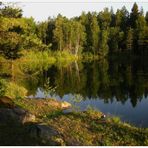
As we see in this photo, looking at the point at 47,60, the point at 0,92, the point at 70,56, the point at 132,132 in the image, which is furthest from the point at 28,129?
the point at 70,56

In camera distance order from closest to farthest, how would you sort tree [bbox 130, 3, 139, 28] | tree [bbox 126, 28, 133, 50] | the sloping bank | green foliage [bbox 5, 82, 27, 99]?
the sloping bank → green foliage [bbox 5, 82, 27, 99] → tree [bbox 126, 28, 133, 50] → tree [bbox 130, 3, 139, 28]

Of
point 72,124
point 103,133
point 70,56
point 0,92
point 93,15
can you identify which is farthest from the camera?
point 93,15

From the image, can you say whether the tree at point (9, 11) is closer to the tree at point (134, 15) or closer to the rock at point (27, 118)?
the rock at point (27, 118)

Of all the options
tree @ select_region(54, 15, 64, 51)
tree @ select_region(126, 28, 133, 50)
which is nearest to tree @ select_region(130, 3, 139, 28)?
tree @ select_region(126, 28, 133, 50)

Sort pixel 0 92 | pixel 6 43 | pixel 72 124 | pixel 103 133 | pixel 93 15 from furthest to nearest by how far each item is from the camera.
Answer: pixel 93 15
pixel 6 43
pixel 0 92
pixel 72 124
pixel 103 133

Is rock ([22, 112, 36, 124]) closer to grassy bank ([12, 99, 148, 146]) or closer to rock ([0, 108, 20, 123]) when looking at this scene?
rock ([0, 108, 20, 123])

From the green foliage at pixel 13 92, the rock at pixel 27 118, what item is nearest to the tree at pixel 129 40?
the green foliage at pixel 13 92

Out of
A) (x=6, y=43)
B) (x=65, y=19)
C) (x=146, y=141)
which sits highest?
(x=65, y=19)

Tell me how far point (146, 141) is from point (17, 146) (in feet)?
11.5

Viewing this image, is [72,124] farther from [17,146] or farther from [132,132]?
[17,146]

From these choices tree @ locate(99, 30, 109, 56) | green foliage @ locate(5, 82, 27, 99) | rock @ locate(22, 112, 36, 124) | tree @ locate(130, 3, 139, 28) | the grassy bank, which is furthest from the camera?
tree @ locate(130, 3, 139, 28)

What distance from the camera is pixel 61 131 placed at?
10109 millimetres

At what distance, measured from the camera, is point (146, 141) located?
9828mm

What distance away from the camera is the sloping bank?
900cm
